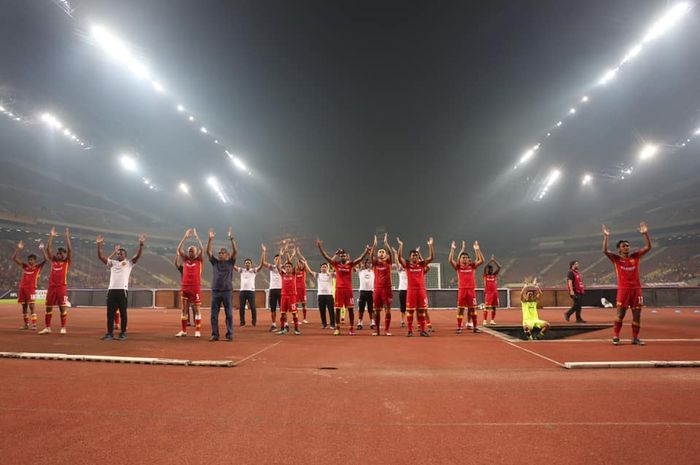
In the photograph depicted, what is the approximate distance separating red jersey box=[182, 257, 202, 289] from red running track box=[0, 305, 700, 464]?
3.29m

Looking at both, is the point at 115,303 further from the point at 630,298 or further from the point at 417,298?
the point at 630,298

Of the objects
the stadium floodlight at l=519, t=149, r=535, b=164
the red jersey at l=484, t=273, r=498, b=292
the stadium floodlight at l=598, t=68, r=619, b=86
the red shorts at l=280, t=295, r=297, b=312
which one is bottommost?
the red shorts at l=280, t=295, r=297, b=312

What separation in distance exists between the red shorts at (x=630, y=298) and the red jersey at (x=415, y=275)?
423 cm

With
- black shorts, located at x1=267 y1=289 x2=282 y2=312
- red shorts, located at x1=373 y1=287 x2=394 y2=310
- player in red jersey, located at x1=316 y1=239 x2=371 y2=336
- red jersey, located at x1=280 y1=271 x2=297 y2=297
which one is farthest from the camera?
black shorts, located at x1=267 y1=289 x2=282 y2=312

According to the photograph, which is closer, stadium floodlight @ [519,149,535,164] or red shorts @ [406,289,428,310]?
red shorts @ [406,289,428,310]

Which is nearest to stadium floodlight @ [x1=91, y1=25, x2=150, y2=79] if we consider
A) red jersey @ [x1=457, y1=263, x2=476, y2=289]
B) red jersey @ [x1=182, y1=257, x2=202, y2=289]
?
red jersey @ [x1=182, y1=257, x2=202, y2=289]

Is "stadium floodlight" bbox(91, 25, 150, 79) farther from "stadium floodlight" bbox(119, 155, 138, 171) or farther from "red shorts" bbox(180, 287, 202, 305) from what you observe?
"red shorts" bbox(180, 287, 202, 305)

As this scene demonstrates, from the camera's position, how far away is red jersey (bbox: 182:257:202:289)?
971 centimetres

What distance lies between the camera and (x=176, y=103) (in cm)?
2350

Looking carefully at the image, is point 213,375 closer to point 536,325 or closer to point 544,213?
point 536,325

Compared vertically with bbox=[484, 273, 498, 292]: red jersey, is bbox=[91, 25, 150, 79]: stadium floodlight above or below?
above

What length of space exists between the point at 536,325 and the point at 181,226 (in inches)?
1840

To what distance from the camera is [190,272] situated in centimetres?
974

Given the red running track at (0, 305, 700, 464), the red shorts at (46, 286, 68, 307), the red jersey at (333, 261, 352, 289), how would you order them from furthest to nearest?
1. the red jersey at (333, 261, 352, 289)
2. the red shorts at (46, 286, 68, 307)
3. the red running track at (0, 305, 700, 464)
